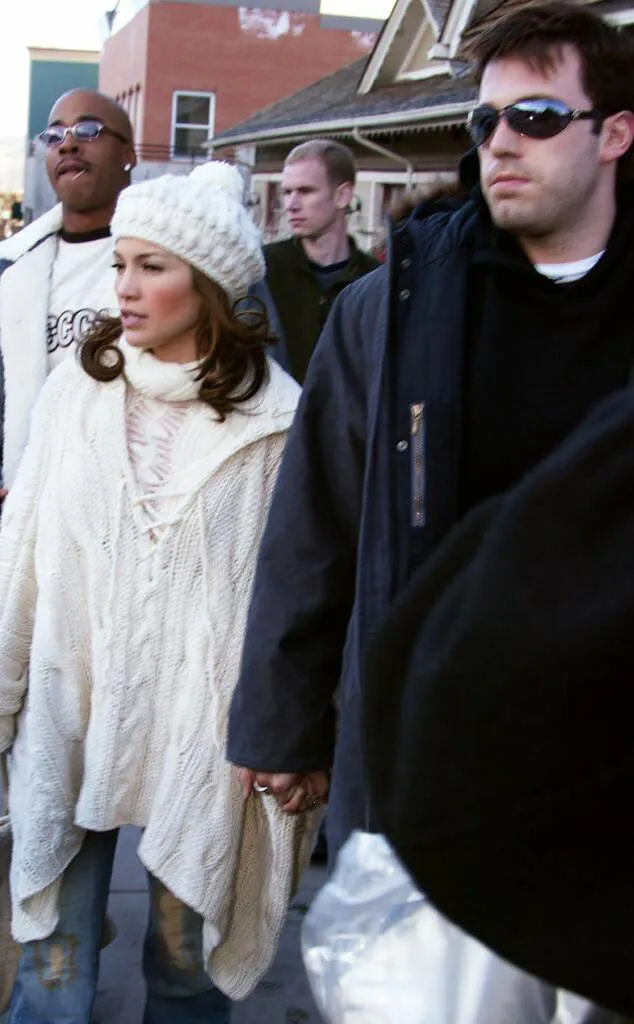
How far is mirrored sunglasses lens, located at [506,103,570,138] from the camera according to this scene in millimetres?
2232

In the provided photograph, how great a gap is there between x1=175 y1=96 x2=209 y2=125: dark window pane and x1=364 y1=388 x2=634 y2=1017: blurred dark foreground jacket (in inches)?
1359

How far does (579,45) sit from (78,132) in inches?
72.5

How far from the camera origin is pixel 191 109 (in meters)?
34.5

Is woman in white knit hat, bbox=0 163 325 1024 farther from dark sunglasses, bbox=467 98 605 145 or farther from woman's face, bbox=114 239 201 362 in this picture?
dark sunglasses, bbox=467 98 605 145

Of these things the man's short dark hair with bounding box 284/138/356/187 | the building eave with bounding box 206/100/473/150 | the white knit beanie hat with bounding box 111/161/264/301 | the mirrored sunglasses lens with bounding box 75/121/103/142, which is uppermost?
the building eave with bounding box 206/100/473/150

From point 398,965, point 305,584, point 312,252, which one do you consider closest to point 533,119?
point 305,584

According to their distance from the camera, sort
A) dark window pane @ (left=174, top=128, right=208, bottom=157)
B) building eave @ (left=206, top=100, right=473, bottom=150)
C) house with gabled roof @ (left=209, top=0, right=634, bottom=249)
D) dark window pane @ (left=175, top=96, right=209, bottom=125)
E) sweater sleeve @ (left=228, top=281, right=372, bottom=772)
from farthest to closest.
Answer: dark window pane @ (left=175, top=96, right=209, bottom=125), dark window pane @ (left=174, top=128, right=208, bottom=157), house with gabled roof @ (left=209, top=0, right=634, bottom=249), building eave @ (left=206, top=100, right=473, bottom=150), sweater sleeve @ (left=228, top=281, right=372, bottom=772)

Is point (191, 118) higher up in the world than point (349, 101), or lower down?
higher up

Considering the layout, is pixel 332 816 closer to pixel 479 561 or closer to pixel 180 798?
pixel 180 798

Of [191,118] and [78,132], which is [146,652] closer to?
[78,132]

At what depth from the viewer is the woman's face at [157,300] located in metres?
2.94

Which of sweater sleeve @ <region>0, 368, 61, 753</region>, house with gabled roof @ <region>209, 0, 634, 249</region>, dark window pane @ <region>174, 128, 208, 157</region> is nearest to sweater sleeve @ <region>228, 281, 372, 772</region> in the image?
sweater sleeve @ <region>0, 368, 61, 753</region>

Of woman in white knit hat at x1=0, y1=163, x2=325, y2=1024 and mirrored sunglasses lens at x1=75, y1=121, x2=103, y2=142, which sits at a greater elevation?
mirrored sunglasses lens at x1=75, y1=121, x2=103, y2=142

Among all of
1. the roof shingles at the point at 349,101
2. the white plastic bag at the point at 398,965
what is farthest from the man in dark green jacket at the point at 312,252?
the roof shingles at the point at 349,101
